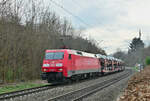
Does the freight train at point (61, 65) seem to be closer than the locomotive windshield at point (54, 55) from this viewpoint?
Yes

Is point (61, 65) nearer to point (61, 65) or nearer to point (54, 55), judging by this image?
point (61, 65)

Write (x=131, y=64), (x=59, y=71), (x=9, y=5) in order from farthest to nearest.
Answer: (x=131, y=64) → (x=9, y=5) → (x=59, y=71)

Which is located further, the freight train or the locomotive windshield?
the locomotive windshield

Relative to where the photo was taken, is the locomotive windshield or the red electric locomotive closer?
the red electric locomotive

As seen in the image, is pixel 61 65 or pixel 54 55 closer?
pixel 61 65

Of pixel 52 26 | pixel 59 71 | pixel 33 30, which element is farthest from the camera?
pixel 52 26

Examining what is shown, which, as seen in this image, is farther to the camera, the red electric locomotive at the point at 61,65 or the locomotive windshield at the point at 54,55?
the locomotive windshield at the point at 54,55

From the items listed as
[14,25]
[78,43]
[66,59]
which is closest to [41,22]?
[14,25]

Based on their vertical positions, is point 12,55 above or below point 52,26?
below

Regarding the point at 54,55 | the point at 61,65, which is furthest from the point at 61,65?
the point at 54,55

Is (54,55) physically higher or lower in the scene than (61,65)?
higher

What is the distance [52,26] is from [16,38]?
13.8 meters

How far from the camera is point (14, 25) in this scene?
1980 cm

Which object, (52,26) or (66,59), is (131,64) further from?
(66,59)
